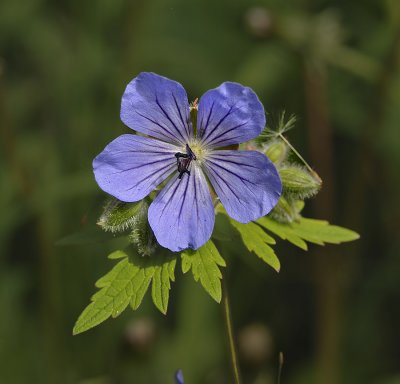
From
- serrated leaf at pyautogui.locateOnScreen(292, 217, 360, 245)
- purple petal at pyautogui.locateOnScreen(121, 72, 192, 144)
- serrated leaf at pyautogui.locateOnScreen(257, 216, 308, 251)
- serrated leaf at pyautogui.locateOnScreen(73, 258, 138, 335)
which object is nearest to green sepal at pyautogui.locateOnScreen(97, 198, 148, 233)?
serrated leaf at pyautogui.locateOnScreen(73, 258, 138, 335)

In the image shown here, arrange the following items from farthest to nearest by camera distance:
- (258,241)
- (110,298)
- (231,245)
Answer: (231,245) < (258,241) < (110,298)

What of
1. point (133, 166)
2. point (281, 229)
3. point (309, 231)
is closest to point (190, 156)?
point (133, 166)

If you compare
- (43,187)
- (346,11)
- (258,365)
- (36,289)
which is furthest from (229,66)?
(258,365)

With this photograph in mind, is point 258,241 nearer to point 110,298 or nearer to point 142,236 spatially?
point 142,236

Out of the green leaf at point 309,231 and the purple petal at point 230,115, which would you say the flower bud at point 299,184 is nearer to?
the green leaf at point 309,231

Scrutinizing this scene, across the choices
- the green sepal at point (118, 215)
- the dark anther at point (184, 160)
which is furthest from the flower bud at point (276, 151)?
the green sepal at point (118, 215)

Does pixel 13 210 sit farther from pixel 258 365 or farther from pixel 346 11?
pixel 346 11
